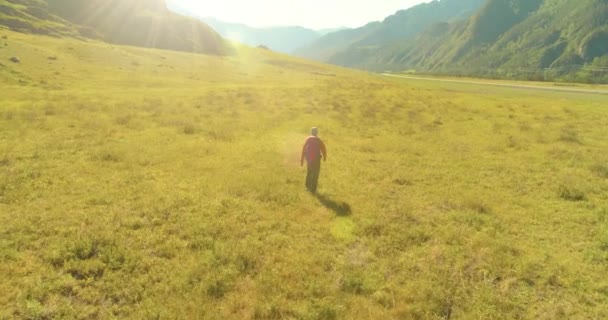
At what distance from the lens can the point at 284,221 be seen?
14422 millimetres

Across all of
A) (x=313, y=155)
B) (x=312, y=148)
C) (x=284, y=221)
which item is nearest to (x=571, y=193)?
(x=313, y=155)

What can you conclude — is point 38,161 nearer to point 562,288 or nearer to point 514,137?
point 562,288

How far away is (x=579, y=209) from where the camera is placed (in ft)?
55.7

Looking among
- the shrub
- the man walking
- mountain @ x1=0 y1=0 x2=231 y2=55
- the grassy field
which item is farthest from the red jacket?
mountain @ x1=0 y1=0 x2=231 y2=55

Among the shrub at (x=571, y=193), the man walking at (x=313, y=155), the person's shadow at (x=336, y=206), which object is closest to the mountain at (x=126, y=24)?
the man walking at (x=313, y=155)

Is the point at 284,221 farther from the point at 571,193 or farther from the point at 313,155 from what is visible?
the point at 571,193

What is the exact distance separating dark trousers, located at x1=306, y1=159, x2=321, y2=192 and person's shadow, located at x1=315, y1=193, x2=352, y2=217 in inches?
25.5

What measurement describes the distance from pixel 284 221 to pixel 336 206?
2.88 metres

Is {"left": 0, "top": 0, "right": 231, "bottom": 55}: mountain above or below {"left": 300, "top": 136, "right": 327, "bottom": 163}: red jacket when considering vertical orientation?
above

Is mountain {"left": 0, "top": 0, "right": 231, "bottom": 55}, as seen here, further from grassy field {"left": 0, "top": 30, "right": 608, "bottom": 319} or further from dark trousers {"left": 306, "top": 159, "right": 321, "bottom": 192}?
dark trousers {"left": 306, "top": 159, "right": 321, "bottom": 192}

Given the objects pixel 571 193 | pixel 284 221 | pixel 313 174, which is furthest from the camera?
pixel 571 193

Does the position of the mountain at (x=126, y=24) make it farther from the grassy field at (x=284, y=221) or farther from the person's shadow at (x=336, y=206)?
the person's shadow at (x=336, y=206)

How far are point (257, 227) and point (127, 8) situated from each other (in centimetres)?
17555

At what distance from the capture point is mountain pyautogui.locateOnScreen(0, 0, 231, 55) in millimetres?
126581
